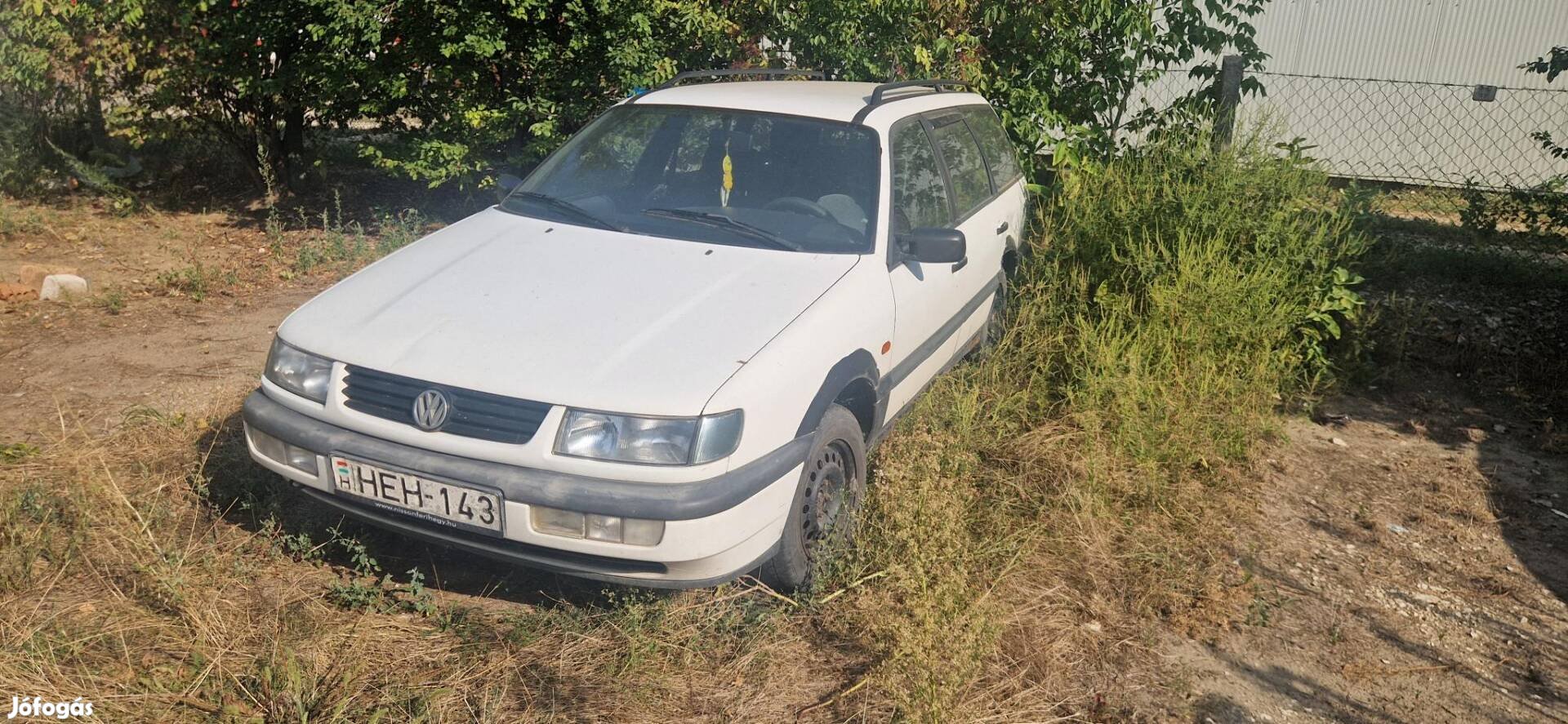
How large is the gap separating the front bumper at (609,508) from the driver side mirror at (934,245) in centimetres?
103

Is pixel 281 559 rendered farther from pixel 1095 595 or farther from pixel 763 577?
pixel 1095 595

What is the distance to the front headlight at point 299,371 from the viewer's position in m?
3.41

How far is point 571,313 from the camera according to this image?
11.4 ft

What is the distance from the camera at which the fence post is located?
265 inches

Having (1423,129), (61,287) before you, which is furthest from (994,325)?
(1423,129)

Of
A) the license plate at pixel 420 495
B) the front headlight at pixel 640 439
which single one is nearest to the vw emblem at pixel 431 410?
the license plate at pixel 420 495

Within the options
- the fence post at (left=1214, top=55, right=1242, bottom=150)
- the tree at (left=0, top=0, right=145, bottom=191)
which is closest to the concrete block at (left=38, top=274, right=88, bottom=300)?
the tree at (left=0, top=0, right=145, bottom=191)

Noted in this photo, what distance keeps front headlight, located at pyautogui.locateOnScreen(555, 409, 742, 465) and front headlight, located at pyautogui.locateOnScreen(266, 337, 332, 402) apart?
33.5 inches

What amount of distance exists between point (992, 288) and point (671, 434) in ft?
9.24

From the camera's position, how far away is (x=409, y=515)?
322 centimetres

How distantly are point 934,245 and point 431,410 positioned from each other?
73.1 inches

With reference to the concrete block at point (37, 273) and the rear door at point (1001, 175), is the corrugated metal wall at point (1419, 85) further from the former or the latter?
the concrete block at point (37, 273)

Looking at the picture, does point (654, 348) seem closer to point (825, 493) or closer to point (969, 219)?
→ point (825, 493)

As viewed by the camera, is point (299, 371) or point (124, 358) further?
point (124, 358)
